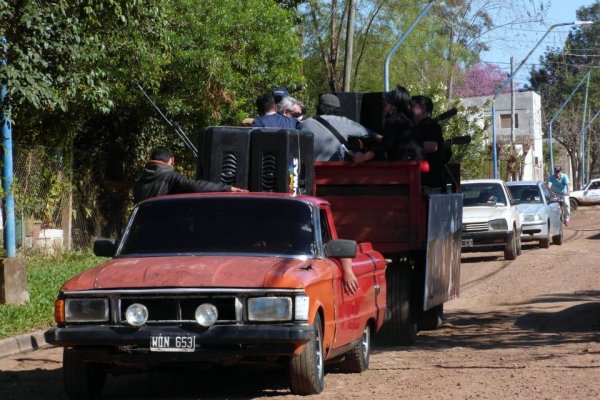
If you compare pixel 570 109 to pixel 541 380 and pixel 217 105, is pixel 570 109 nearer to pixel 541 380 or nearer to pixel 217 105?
pixel 217 105

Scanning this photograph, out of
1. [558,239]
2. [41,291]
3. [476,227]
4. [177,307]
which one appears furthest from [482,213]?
[177,307]

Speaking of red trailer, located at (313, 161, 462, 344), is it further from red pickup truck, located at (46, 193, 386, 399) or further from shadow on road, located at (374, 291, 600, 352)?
red pickup truck, located at (46, 193, 386, 399)

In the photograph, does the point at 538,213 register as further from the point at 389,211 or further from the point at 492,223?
the point at 389,211

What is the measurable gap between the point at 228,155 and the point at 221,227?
1973mm

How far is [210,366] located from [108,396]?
115 centimetres

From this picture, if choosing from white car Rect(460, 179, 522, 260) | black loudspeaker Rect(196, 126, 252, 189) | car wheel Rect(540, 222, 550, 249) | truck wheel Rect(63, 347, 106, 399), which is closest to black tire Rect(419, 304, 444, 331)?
black loudspeaker Rect(196, 126, 252, 189)

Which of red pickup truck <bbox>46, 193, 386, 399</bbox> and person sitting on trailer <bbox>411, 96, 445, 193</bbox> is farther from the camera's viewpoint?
person sitting on trailer <bbox>411, 96, 445, 193</bbox>

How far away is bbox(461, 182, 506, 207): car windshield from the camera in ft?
82.5

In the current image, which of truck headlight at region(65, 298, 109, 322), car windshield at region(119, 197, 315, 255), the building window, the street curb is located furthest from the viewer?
the building window

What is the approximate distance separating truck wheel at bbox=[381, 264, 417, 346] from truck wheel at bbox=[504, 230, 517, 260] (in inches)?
497

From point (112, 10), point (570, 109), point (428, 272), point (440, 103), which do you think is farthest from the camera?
point (570, 109)

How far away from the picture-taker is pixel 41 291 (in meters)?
15.5

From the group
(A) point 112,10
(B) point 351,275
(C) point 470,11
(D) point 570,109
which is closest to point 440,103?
(C) point 470,11

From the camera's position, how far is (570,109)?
81500 mm
